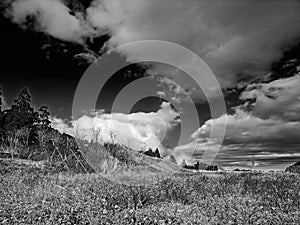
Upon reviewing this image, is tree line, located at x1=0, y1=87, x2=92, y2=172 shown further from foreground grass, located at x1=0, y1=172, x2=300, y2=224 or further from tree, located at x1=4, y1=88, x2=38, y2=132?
foreground grass, located at x1=0, y1=172, x2=300, y2=224

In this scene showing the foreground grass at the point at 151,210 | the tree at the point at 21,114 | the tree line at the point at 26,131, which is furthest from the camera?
the tree at the point at 21,114

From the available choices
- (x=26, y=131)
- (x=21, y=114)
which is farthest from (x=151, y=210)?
(x=21, y=114)

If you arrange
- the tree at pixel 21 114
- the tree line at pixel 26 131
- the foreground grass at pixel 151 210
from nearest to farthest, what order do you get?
the foreground grass at pixel 151 210, the tree line at pixel 26 131, the tree at pixel 21 114

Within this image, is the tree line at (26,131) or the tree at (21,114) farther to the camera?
the tree at (21,114)

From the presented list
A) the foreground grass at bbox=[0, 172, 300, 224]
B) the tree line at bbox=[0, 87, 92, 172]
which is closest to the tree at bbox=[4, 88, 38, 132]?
the tree line at bbox=[0, 87, 92, 172]

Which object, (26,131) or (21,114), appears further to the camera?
(21,114)

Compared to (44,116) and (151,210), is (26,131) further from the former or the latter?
(151,210)

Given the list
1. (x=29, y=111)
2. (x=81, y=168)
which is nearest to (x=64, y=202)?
(x=81, y=168)

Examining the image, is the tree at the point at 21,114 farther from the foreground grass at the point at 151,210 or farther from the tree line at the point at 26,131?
the foreground grass at the point at 151,210

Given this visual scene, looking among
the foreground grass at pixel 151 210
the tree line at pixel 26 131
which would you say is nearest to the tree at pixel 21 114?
the tree line at pixel 26 131

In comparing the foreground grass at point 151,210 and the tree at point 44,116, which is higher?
the tree at point 44,116

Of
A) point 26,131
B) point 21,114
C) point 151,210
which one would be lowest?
point 151,210

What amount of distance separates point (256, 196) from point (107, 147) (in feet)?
61.2

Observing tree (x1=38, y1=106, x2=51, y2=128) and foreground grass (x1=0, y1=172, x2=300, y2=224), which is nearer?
foreground grass (x1=0, y1=172, x2=300, y2=224)
